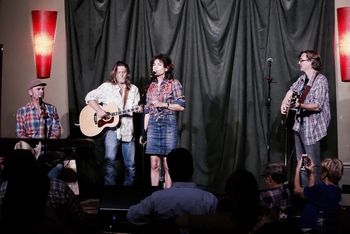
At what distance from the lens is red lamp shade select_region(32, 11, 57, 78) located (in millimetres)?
8938

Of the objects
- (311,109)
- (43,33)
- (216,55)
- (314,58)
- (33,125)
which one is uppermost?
(43,33)

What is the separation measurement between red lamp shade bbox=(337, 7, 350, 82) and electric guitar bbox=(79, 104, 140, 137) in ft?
9.23

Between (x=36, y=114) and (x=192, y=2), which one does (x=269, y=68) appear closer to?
(x=192, y=2)

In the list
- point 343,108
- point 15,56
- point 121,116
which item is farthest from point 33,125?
point 343,108

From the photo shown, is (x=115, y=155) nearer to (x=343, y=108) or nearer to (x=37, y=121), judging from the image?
(x=37, y=121)

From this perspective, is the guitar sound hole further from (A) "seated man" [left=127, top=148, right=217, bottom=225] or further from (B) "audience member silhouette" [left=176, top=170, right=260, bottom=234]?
(B) "audience member silhouette" [left=176, top=170, right=260, bottom=234]

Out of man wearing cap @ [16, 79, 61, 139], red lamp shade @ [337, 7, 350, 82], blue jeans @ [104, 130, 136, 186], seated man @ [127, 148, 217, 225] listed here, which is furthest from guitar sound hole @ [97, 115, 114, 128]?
seated man @ [127, 148, 217, 225]

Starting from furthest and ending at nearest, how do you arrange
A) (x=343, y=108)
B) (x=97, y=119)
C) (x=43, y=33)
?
(x=43, y=33), (x=343, y=108), (x=97, y=119)

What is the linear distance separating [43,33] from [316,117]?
4.12 meters

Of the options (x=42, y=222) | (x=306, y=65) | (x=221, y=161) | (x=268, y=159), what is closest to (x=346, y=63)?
(x=306, y=65)

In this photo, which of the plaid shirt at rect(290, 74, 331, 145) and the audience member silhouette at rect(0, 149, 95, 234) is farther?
the plaid shirt at rect(290, 74, 331, 145)

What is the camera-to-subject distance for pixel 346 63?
26.6 feet

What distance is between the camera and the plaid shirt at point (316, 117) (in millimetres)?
7704

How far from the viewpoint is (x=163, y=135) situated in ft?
25.7
